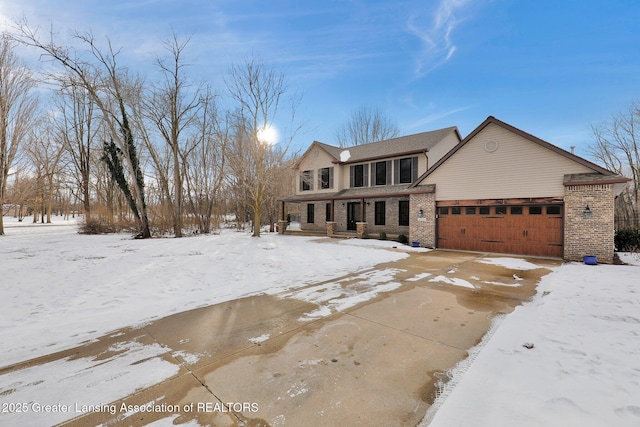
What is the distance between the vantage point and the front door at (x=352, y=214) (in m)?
20.0

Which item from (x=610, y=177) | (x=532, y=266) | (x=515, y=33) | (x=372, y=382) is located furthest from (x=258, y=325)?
(x=515, y=33)

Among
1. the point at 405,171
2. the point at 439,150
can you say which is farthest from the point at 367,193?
the point at 439,150

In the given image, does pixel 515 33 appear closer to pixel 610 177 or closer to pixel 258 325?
pixel 610 177

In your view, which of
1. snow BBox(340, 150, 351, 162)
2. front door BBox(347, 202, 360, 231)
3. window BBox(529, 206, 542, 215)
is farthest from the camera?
snow BBox(340, 150, 351, 162)

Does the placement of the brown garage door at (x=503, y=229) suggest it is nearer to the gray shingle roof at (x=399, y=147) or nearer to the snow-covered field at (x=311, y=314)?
the snow-covered field at (x=311, y=314)

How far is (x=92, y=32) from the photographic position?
50.0 feet

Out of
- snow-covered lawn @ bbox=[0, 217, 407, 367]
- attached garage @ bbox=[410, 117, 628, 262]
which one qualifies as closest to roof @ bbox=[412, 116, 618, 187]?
attached garage @ bbox=[410, 117, 628, 262]

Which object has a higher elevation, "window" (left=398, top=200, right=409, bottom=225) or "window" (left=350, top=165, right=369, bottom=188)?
"window" (left=350, top=165, right=369, bottom=188)

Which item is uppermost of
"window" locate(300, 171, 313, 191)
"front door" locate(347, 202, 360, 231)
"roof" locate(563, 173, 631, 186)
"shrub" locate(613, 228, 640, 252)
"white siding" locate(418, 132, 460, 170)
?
"white siding" locate(418, 132, 460, 170)

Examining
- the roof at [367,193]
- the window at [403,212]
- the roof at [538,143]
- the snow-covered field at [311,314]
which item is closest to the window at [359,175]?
the roof at [367,193]

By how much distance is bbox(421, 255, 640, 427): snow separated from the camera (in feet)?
7.46

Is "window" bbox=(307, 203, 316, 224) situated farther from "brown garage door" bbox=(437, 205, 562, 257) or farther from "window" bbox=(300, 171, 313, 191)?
"brown garage door" bbox=(437, 205, 562, 257)

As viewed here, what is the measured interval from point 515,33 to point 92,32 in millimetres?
A: 22508

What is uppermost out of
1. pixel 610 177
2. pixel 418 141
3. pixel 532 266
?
pixel 418 141
